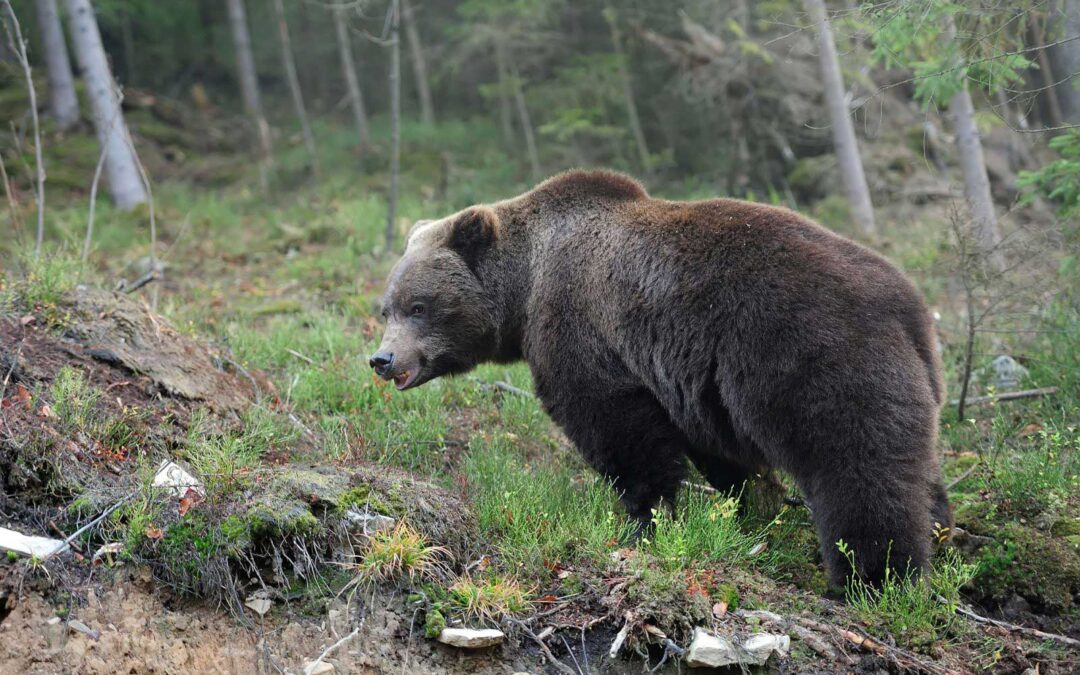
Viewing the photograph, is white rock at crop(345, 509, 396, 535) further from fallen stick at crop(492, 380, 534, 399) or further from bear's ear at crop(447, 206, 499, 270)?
fallen stick at crop(492, 380, 534, 399)

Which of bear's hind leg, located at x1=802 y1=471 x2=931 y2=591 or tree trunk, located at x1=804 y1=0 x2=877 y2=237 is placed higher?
tree trunk, located at x1=804 y1=0 x2=877 y2=237

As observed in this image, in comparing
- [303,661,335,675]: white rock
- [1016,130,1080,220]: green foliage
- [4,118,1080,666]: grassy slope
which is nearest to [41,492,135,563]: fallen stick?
[4,118,1080,666]: grassy slope

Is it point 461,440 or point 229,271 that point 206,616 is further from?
point 229,271

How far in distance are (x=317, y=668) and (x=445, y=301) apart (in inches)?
110

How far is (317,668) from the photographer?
3.87 meters

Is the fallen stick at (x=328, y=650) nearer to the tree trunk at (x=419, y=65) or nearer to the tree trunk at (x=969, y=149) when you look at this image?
the tree trunk at (x=969, y=149)

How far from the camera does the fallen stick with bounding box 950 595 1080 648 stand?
14.5 feet

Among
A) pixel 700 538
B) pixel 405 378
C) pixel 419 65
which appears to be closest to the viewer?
pixel 700 538

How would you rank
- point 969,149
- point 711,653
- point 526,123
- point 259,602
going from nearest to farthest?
point 711,653
point 259,602
point 969,149
point 526,123

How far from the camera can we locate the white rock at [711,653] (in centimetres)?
403

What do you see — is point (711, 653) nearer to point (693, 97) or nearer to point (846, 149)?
point (846, 149)

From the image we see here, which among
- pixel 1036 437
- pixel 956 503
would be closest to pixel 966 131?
pixel 1036 437

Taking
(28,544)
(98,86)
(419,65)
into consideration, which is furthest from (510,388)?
(419,65)

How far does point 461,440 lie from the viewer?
259 inches
